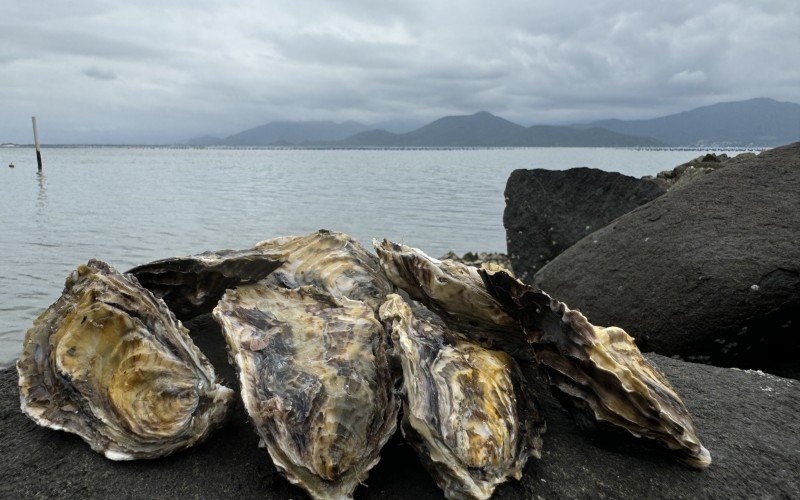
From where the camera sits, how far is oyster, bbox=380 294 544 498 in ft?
8.99

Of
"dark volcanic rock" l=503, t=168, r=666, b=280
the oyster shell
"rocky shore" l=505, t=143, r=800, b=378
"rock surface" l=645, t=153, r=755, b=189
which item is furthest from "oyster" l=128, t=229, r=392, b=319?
"dark volcanic rock" l=503, t=168, r=666, b=280

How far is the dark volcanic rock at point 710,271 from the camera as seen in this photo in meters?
4.95

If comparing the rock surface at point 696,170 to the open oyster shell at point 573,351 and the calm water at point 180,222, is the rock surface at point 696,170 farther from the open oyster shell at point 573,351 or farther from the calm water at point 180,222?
the calm water at point 180,222

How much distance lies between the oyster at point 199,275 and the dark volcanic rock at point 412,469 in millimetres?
1075

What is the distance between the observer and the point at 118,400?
309cm

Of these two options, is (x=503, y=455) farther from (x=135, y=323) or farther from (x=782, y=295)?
(x=782, y=295)

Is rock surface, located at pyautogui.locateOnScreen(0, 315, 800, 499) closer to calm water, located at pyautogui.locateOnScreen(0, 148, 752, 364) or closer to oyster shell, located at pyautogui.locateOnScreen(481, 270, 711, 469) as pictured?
oyster shell, located at pyautogui.locateOnScreen(481, 270, 711, 469)

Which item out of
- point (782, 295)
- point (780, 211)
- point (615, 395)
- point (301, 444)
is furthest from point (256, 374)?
point (780, 211)

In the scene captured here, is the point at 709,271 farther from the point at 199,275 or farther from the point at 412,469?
the point at 199,275

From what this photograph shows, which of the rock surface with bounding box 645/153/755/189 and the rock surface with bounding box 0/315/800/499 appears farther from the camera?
the rock surface with bounding box 645/153/755/189

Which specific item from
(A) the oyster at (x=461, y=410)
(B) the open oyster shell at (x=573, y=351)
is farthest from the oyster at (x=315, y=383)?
(B) the open oyster shell at (x=573, y=351)

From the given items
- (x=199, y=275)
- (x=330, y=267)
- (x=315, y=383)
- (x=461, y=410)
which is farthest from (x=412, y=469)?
(x=199, y=275)

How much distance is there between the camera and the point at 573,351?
10.2 ft

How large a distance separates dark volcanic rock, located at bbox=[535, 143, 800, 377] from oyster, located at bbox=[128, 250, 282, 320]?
11.4 feet
